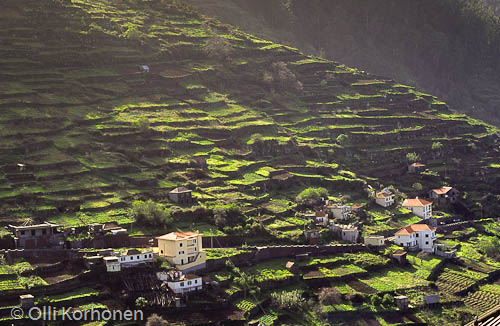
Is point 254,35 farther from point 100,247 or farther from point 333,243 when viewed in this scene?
point 100,247

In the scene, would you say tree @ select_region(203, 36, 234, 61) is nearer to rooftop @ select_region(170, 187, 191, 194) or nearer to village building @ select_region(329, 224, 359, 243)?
rooftop @ select_region(170, 187, 191, 194)

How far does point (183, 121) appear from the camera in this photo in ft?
283

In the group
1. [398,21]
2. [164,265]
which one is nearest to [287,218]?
[164,265]

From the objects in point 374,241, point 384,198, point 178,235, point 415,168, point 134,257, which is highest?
point 178,235

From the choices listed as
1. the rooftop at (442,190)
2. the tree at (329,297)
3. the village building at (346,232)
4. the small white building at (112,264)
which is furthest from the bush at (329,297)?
the rooftop at (442,190)

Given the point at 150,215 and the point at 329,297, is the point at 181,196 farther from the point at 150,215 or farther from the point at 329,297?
the point at 329,297

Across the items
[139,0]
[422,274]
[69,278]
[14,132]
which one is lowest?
[422,274]

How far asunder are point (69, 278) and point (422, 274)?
31.2 m

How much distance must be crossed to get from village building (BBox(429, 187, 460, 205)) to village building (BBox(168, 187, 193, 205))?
30.1 metres

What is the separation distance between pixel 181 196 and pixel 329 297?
56.4ft

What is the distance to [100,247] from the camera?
202 feet

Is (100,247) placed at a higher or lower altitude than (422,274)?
higher

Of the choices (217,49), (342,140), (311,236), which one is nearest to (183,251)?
(311,236)

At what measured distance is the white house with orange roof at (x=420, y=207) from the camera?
81750 mm
